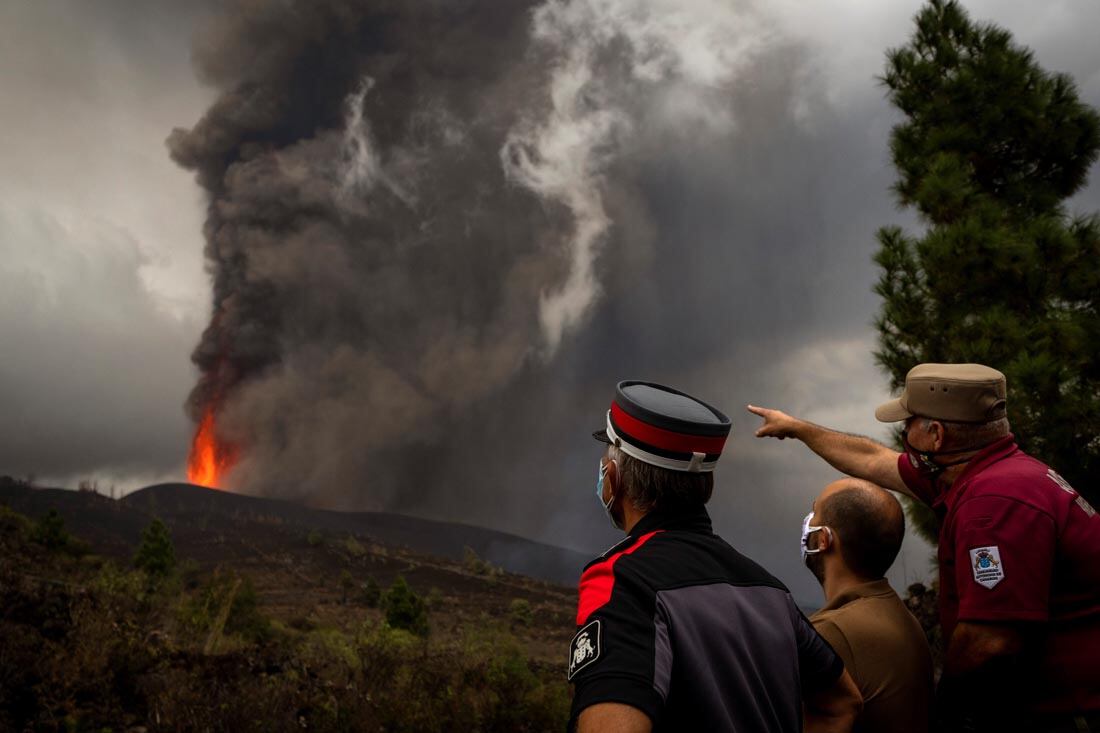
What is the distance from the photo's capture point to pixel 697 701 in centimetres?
172

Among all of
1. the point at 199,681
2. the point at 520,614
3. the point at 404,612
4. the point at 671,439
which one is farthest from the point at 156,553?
the point at 671,439

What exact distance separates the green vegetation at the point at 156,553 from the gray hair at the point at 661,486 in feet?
110

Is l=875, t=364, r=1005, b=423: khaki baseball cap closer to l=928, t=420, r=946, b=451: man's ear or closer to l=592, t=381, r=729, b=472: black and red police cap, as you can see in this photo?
l=928, t=420, r=946, b=451: man's ear

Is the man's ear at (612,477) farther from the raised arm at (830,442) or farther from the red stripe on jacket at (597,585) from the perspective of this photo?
the raised arm at (830,442)

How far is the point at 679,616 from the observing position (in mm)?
1733

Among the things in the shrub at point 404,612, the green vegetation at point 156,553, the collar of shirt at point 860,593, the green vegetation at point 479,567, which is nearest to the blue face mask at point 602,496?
the collar of shirt at point 860,593

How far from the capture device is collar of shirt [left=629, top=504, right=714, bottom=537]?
203 centimetres

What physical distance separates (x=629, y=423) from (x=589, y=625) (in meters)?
0.62

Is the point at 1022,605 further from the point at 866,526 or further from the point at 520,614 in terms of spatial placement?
→ the point at 520,614

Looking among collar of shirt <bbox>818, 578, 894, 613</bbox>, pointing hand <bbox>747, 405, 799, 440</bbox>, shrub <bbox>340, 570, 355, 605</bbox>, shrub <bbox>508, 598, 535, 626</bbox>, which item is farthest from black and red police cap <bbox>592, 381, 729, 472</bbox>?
shrub <bbox>340, 570, 355, 605</bbox>

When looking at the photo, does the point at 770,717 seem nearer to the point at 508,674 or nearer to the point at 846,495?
the point at 846,495

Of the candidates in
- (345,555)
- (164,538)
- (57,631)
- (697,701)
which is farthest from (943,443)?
(345,555)

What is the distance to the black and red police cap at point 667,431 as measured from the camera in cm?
207

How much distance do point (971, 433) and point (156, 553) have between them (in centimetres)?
3549
